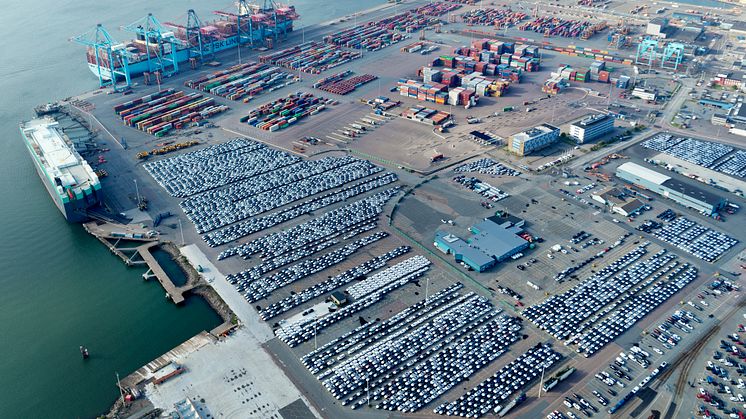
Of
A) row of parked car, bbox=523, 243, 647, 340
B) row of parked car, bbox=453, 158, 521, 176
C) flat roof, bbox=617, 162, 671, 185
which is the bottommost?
row of parked car, bbox=523, 243, 647, 340

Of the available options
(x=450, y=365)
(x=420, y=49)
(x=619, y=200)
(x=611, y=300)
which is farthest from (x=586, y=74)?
(x=450, y=365)

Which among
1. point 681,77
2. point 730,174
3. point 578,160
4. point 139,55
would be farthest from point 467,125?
point 139,55

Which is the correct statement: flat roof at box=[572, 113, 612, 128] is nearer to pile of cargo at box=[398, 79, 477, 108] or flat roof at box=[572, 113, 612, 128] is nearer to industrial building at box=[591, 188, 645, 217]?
industrial building at box=[591, 188, 645, 217]

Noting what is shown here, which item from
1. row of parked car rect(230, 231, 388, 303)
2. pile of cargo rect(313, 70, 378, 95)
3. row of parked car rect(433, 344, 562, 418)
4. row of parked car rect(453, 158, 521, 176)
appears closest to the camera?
row of parked car rect(433, 344, 562, 418)

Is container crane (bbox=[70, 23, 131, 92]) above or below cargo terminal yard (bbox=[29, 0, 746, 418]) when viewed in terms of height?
above

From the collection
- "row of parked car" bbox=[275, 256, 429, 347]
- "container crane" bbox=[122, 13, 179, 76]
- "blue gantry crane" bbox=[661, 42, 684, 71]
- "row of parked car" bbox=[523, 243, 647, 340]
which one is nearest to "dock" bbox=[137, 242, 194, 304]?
"row of parked car" bbox=[275, 256, 429, 347]

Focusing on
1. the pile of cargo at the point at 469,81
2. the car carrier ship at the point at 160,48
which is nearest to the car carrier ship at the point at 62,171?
the car carrier ship at the point at 160,48
